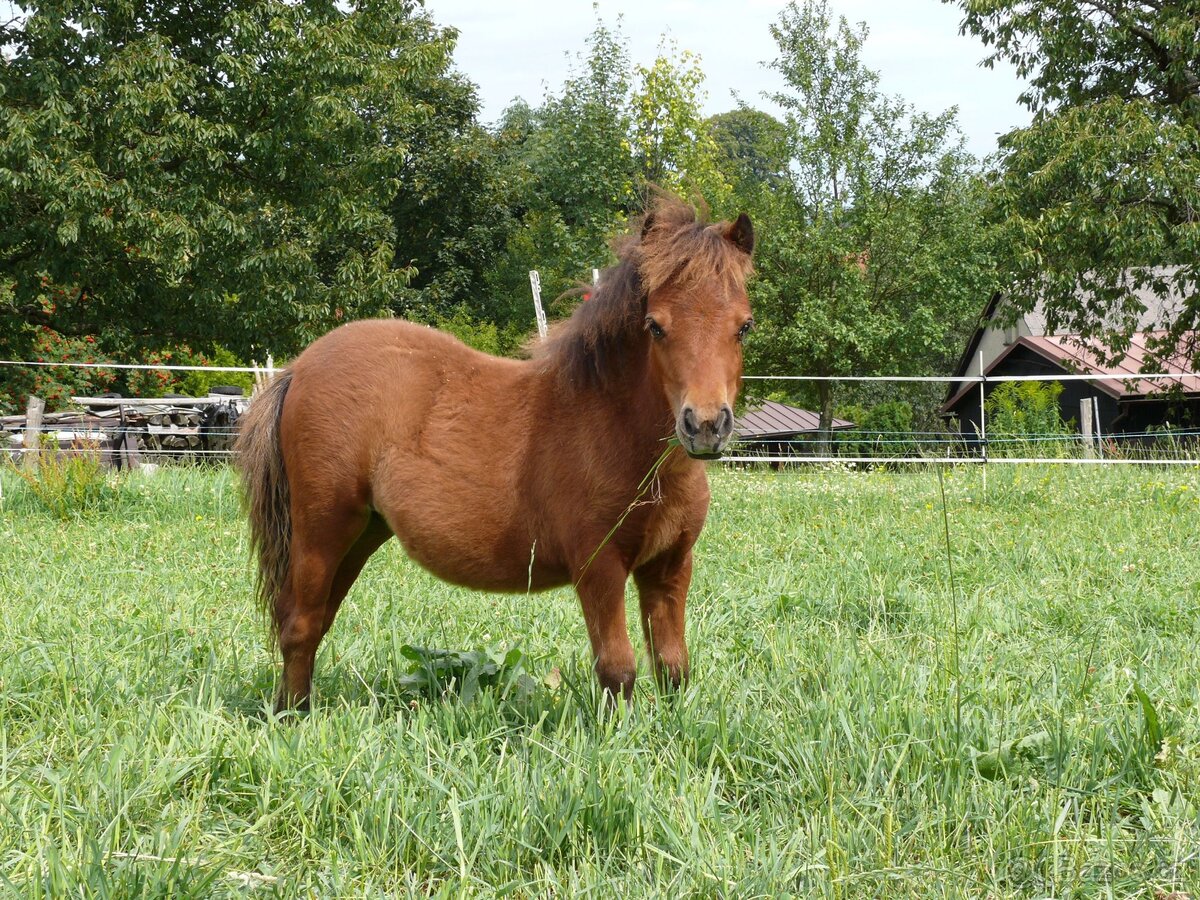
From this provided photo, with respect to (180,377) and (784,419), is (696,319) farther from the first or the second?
(784,419)

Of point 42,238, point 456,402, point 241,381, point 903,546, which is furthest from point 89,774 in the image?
point 241,381

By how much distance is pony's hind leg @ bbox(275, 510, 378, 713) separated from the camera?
3748 millimetres

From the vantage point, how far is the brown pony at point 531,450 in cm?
309

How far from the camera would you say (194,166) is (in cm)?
1590

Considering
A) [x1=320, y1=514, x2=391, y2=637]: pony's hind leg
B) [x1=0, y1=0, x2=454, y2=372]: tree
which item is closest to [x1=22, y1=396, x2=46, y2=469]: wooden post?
[x1=0, y1=0, x2=454, y2=372]: tree

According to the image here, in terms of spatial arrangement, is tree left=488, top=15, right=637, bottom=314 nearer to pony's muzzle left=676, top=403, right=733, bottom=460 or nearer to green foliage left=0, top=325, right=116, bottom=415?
green foliage left=0, top=325, right=116, bottom=415

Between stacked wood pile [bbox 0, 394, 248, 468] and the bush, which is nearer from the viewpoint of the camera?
stacked wood pile [bbox 0, 394, 248, 468]

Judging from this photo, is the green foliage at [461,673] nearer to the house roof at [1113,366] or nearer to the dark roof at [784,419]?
the house roof at [1113,366]

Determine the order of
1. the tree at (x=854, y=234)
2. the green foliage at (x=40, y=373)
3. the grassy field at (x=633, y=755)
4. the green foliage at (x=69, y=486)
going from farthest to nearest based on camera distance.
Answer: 1. the tree at (x=854, y=234)
2. the green foliage at (x=40, y=373)
3. the green foliage at (x=69, y=486)
4. the grassy field at (x=633, y=755)

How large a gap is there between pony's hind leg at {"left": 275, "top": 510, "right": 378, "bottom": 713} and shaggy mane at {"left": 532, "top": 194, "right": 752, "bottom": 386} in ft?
3.49

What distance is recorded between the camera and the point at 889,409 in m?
37.5

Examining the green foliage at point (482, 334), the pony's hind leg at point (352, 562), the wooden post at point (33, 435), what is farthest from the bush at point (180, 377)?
the pony's hind leg at point (352, 562)

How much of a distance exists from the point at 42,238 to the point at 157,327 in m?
2.51

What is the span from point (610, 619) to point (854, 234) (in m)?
30.6
